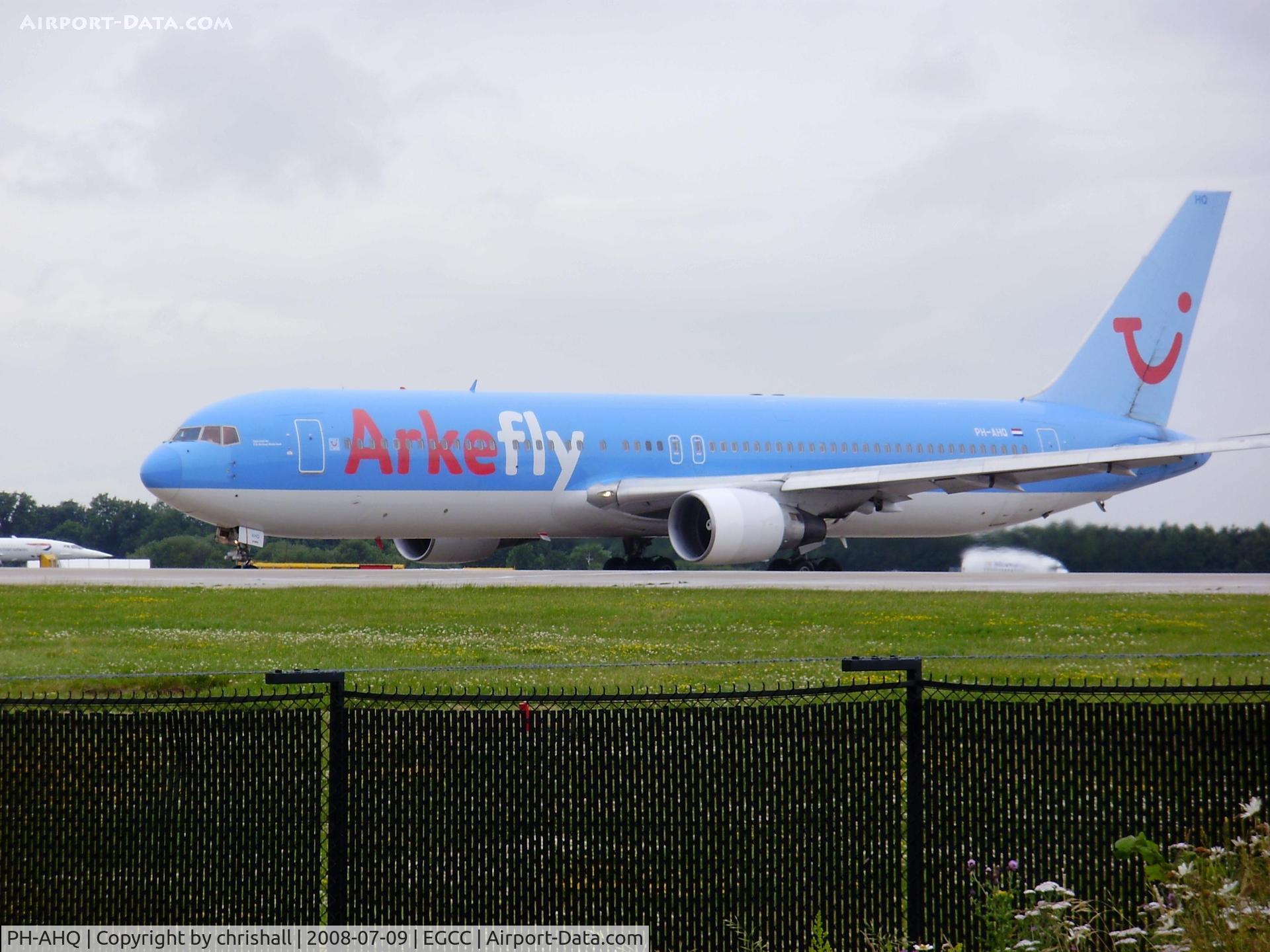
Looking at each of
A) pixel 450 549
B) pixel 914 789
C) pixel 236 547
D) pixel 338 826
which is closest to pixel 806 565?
pixel 450 549

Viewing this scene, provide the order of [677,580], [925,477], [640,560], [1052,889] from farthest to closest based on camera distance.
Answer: [640,560], [925,477], [677,580], [1052,889]

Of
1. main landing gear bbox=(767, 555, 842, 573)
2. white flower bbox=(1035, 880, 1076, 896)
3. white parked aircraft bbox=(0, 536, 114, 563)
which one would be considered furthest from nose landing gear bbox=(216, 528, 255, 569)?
white parked aircraft bbox=(0, 536, 114, 563)

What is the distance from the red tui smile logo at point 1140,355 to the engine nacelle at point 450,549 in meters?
18.3

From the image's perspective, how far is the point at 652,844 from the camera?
306 inches

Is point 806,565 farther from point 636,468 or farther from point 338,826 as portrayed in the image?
point 338,826

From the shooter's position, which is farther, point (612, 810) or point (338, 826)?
point (612, 810)

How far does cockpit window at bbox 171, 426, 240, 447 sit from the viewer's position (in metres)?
29.7

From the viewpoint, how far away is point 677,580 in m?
27.2

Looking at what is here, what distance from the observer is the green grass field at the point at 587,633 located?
1404 centimetres

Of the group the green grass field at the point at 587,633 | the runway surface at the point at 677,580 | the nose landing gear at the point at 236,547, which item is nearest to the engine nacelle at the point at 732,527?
the runway surface at the point at 677,580

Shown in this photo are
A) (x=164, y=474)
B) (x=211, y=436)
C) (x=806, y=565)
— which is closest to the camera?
(x=164, y=474)

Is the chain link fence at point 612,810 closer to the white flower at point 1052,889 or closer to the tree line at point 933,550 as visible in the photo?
the white flower at point 1052,889

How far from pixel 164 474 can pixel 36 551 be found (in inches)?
1869

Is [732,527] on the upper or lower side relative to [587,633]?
upper
